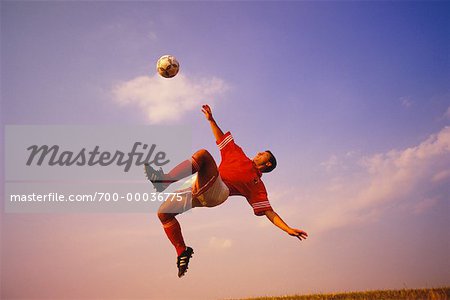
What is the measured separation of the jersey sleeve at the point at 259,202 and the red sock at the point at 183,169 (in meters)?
2.06

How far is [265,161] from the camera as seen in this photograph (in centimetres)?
859

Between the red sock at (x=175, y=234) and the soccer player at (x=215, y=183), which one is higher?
the soccer player at (x=215, y=183)

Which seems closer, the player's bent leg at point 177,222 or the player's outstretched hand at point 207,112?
the player's bent leg at point 177,222

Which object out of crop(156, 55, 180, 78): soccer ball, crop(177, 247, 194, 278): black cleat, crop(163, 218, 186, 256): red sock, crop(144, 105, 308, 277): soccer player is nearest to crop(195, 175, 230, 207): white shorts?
crop(144, 105, 308, 277): soccer player

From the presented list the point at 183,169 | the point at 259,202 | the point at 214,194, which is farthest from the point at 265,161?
the point at 183,169

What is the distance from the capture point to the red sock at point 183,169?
689 cm

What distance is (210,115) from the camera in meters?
8.25

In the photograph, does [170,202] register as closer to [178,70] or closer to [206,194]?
[206,194]

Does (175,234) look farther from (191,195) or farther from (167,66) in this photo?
(167,66)

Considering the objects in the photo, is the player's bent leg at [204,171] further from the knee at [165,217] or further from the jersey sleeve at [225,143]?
the jersey sleeve at [225,143]

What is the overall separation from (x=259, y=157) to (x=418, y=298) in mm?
4097

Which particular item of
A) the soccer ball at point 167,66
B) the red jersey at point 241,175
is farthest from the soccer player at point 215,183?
the soccer ball at point 167,66

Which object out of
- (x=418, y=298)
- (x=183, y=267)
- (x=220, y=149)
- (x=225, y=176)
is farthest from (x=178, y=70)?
(x=418, y=298)

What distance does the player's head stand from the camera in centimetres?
859
